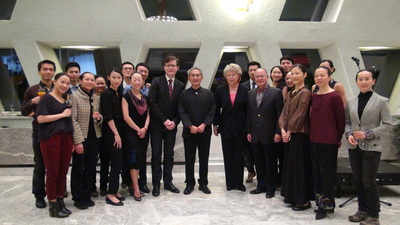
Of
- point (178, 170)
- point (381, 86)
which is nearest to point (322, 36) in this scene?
point (381, 86)

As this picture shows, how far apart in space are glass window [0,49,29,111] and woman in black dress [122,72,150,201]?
10.6 ft

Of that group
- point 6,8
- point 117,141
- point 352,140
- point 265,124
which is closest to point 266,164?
point 265,124

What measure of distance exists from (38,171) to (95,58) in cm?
289

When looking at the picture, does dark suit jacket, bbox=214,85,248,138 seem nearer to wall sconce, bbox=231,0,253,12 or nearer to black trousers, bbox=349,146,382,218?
black trousers, bbox=349,146,382,218

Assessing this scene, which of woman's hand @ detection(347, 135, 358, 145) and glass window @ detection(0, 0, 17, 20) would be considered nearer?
woman's hand @ detection(347, 135, 358, 145)

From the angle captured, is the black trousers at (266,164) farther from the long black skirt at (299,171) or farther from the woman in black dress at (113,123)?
the woman in black dress at (113,123)

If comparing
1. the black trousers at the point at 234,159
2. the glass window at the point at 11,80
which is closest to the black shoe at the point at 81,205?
the black trousers at the point at 234,159

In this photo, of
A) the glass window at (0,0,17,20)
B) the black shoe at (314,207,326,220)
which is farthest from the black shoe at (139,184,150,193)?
the glass window at (0,0,17,20)

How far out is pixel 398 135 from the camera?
5.00 meters

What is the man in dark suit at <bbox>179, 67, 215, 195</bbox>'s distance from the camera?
3553 millimetres

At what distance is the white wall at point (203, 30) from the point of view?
16.1 ft

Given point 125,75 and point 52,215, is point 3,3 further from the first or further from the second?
point 52,215

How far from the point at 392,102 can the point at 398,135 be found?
985 mm

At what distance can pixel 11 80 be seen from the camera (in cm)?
552
